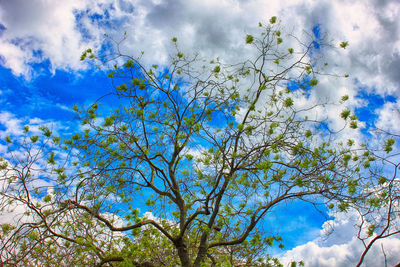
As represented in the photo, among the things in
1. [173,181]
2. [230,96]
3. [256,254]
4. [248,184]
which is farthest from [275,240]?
[230,96]

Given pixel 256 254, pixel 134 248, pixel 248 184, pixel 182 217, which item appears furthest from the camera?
pixel 256 254

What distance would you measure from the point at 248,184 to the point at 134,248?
2.80 metres

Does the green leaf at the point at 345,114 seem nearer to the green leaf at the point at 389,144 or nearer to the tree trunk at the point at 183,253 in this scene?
the green leaf at the point at 389,144

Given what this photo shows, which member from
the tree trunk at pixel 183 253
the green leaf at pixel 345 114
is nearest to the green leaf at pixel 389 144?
the green leaf at pixel 345 114

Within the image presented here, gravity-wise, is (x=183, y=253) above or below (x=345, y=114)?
below

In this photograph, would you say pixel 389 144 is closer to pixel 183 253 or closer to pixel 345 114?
pixel 345 114

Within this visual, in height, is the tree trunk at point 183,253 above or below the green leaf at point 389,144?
below

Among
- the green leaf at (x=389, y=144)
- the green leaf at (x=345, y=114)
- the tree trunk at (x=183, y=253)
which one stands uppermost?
the green leaf at (x=345, y=114)

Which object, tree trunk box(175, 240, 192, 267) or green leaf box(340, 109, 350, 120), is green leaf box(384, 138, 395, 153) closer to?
green leaf box(340, 109, 350, 120)

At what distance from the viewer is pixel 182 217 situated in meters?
6.55

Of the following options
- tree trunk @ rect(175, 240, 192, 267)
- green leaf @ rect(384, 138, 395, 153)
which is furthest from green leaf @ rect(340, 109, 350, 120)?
tree trunk @ rect(175, 240, 192, 267)

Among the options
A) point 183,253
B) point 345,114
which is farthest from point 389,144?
point 183,253

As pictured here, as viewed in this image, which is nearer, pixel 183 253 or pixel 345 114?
pixel 345 114

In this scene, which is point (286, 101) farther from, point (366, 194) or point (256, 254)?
point (256, 254)
